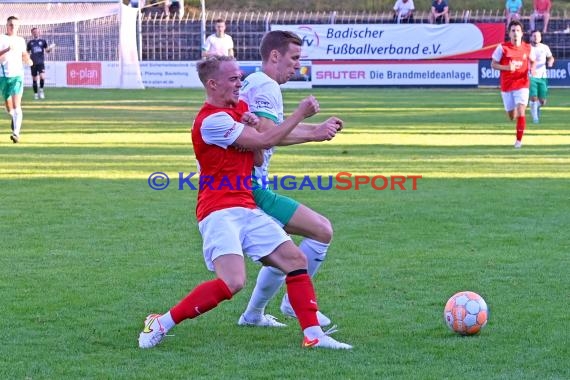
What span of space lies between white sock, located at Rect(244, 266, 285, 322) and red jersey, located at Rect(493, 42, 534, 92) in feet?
43.3

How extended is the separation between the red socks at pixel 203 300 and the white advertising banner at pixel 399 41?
109ft

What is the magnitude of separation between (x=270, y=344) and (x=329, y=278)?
206 centimetres

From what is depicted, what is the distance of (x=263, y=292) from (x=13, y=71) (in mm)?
14510

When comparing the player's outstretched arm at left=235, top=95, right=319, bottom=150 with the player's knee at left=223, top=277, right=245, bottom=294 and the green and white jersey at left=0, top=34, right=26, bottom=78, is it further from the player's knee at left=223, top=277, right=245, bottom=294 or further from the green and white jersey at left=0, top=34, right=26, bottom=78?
the green and white jersey at left=0, top=34, right=26, bottom=78

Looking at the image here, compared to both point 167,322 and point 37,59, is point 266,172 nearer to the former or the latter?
point 167,322

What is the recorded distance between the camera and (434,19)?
4159cm

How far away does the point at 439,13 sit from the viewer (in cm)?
4131

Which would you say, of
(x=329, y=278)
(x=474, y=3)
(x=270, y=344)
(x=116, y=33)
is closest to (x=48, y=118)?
(x=116, y=33)

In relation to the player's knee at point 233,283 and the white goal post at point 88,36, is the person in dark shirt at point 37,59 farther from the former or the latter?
the player's knee at point 233,283

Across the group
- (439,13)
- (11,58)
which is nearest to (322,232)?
(11,58)

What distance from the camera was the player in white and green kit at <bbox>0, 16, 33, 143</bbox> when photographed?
2055cm

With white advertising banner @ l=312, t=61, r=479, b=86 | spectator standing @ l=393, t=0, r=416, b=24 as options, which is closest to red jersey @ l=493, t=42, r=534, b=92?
white advertising banner @ l=312, t=61, r=479, b=86

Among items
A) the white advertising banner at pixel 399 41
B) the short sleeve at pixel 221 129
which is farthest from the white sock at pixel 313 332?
the white advertising banner at pixel 399 41

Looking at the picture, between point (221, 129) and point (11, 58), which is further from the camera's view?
point (11, 58)
